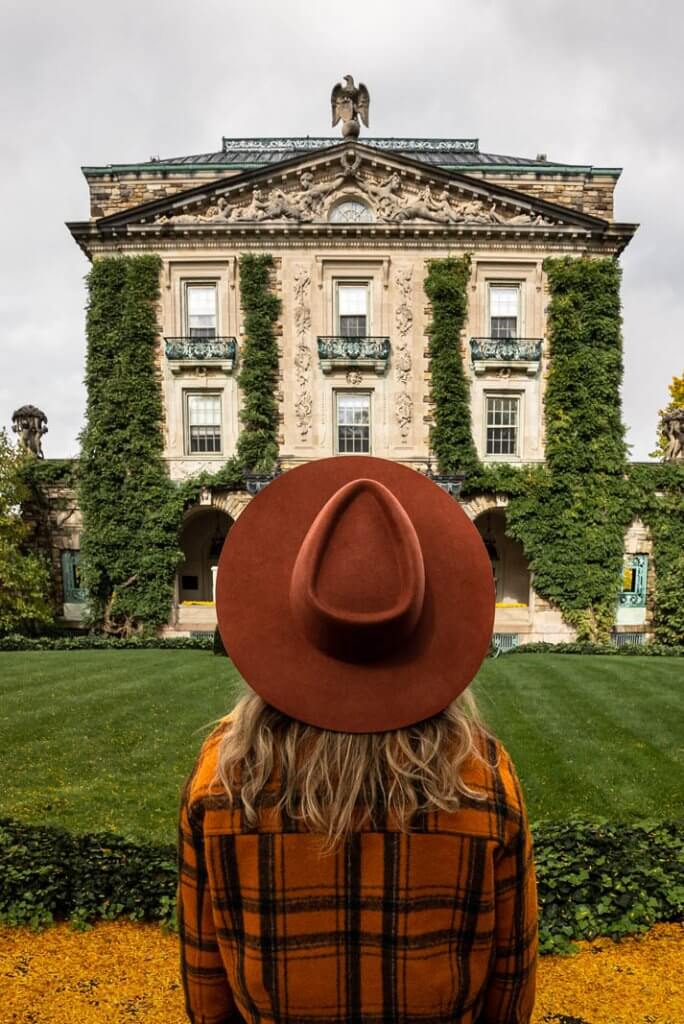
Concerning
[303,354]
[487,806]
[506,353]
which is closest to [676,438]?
[506,353]

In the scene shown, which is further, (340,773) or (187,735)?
(187,735)

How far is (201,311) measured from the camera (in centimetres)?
2088

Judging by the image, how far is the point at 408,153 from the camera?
78.9 ft

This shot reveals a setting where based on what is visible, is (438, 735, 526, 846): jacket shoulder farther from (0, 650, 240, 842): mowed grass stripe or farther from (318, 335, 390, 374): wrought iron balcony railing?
(318, 335, 390, 374): wrought iron balcony railing

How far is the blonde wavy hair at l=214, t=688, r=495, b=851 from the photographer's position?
54.2 inches

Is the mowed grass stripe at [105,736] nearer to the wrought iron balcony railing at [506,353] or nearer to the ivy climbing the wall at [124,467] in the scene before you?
the ivy climbing the wall at [124,467]

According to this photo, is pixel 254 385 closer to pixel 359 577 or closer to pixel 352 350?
pixel 352 350

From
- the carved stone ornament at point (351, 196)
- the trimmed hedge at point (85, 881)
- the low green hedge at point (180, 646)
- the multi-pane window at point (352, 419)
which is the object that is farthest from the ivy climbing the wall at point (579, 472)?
the trimmed hedge at point (85, 881)

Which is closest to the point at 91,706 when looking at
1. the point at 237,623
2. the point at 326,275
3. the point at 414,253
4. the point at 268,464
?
the point at 237,623

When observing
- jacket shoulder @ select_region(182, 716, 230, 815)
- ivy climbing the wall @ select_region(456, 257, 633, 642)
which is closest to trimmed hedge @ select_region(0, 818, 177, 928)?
jacket shoulder @ select_region(182, 716, 230, 815)

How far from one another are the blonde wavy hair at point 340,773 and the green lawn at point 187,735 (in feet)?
8.30

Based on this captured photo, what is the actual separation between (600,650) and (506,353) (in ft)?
33.7

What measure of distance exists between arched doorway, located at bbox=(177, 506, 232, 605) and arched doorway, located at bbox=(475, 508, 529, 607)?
9761mm

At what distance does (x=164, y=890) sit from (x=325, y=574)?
459cm
